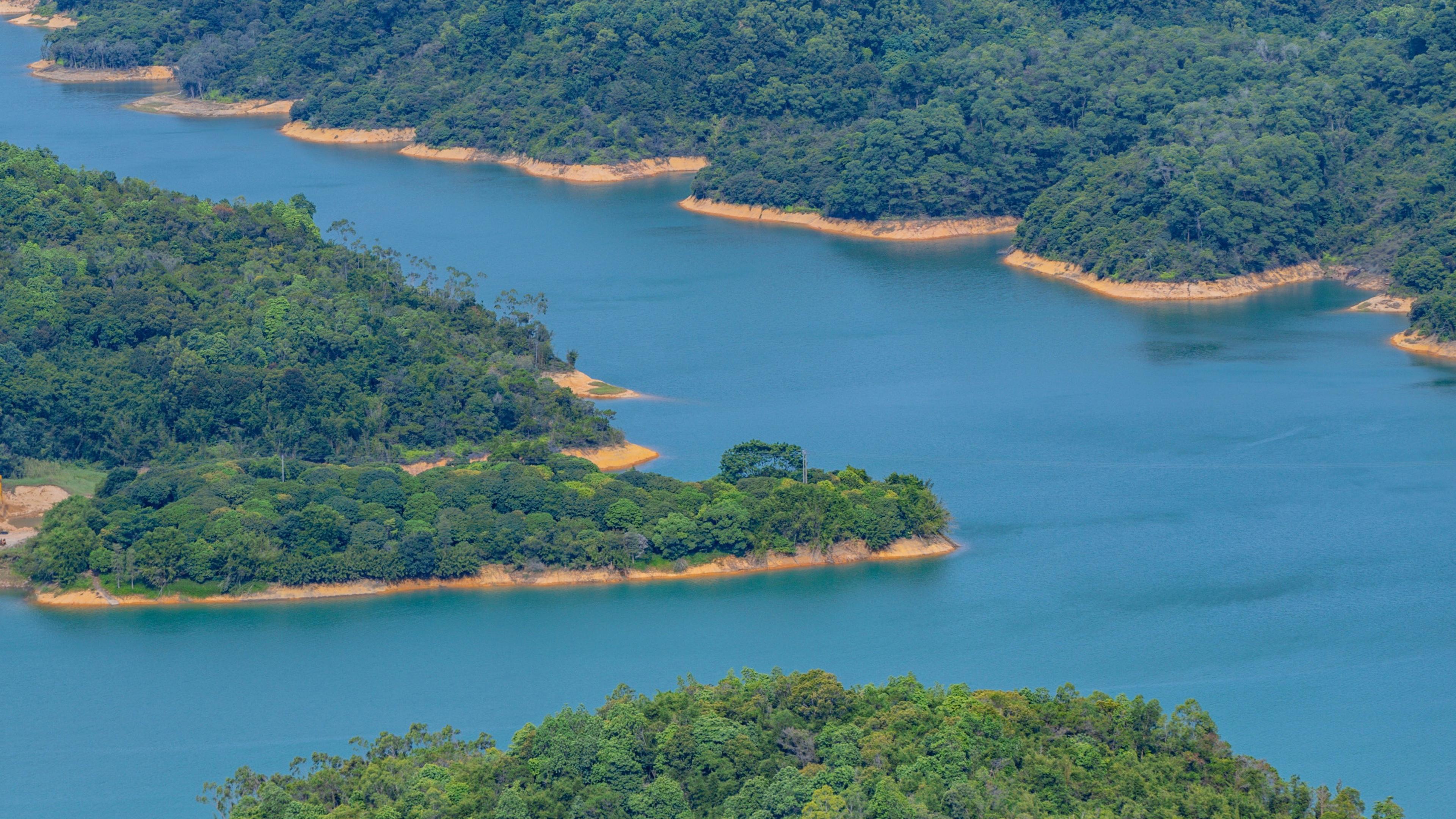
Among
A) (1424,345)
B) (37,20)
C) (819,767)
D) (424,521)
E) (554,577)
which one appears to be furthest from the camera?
(37,20)

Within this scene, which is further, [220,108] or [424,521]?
[220,108]

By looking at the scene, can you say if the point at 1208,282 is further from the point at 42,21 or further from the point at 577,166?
the point at 42,21

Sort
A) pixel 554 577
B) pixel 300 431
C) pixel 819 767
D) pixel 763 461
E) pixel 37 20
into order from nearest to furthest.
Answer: pixel 819 767 < pixel 554 577 < pixel 763 461 < pixel 300 431 < pixel 37 20

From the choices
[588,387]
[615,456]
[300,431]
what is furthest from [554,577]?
[588,387]

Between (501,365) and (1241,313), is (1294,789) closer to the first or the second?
(501,365)

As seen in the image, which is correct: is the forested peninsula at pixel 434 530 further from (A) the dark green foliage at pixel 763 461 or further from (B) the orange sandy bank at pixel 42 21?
(B) the orange sandy bank at pixel 42 21

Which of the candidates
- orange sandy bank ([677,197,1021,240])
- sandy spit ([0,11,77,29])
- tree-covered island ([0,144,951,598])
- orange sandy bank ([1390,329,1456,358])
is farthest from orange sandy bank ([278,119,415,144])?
orange sandy bank ([1390,329,1456,358])

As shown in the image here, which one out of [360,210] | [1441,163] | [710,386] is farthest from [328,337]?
[1441,163]
